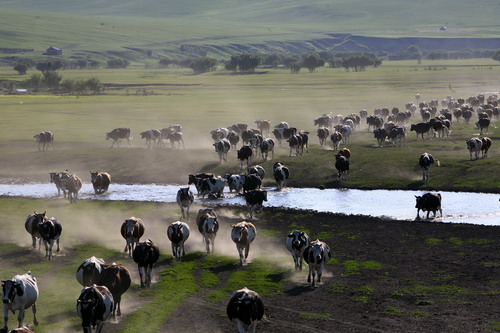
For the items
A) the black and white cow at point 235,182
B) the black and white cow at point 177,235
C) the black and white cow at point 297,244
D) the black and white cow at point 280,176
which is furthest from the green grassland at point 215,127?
the black and white cow at point 297,244

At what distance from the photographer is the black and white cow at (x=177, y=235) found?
31.5m

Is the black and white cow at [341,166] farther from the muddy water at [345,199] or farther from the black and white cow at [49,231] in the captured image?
the black and white cow at [49,231]

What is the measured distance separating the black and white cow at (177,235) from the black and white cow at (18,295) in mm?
9363

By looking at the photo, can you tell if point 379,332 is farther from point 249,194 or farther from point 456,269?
point 249,194

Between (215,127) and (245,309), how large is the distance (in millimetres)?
61511

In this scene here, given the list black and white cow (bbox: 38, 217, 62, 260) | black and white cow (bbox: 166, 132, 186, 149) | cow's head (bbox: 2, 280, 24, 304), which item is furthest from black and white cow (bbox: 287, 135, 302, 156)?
cow's head (bbox: 2, 280, 24, 304)

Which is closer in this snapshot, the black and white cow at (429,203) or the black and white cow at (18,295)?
the black and white cow at (18,295)

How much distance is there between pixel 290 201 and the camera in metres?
46.4

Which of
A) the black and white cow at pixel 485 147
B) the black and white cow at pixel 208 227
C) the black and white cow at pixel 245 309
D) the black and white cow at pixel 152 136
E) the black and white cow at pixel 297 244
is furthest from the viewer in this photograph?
the black and white cow at pixel 152 136

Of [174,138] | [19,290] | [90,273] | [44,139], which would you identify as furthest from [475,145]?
[19,290]

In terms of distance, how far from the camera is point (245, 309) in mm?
21047

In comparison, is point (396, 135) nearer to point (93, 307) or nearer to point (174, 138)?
Result: point (174, 138)

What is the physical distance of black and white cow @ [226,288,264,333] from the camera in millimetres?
21047

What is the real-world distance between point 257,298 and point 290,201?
25.2 m
